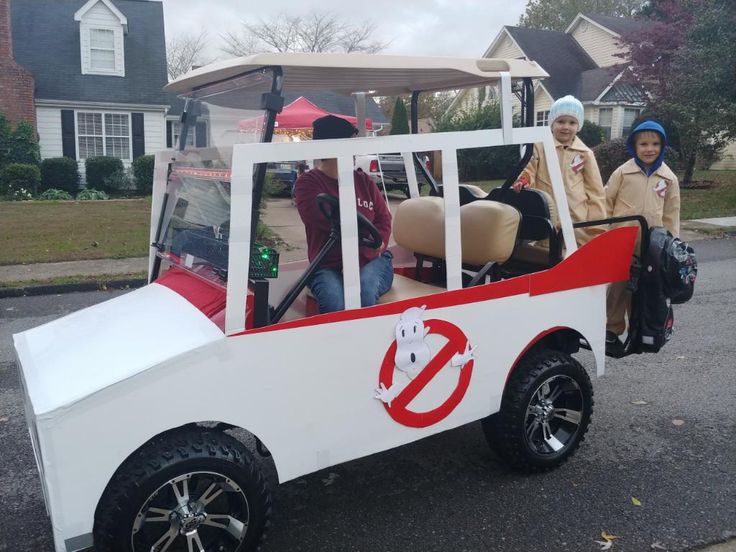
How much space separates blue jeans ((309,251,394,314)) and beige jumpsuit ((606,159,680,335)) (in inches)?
77.0

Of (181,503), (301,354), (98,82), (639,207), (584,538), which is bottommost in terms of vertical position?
(584,538)

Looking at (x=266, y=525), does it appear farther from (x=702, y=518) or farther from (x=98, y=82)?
(x=98, y=82)

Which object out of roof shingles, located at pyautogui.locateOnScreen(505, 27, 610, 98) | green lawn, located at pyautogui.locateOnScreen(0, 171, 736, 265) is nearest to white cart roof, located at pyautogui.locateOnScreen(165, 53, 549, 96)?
green lawn, located at pyautogui.locateOnScreen(0, 171, 736, 265)

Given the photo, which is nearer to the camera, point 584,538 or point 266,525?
point 266,525

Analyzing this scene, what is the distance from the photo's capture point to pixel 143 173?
21734 mm

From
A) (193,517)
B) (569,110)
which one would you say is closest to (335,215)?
(193,517)

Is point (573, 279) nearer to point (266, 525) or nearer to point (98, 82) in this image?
point (266, 525)

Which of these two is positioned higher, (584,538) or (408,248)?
(408,248)

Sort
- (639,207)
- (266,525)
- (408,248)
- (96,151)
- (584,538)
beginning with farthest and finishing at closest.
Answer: (96,151) < (639,207) < (408,248) < (584,538) < (266,525)

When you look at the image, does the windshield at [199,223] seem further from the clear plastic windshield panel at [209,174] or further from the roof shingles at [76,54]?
the roof shingles at [76,54]

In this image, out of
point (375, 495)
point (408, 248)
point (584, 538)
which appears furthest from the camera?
point (408, 248)

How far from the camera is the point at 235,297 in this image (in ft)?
9.03

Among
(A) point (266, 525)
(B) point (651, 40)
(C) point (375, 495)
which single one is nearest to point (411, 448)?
(C) point (375, 495)

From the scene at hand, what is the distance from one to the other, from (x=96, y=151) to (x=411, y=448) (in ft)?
70.8
